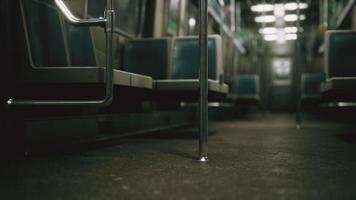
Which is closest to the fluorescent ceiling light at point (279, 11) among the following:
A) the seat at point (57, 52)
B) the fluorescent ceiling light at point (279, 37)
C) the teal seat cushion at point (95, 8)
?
the fluorescent ceiling light at point (279, 37)

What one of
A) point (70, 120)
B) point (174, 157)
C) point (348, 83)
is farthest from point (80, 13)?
point (348, 83)

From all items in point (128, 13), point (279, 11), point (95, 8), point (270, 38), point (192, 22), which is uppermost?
point (279, 11)

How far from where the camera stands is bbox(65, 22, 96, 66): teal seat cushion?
9.73ft

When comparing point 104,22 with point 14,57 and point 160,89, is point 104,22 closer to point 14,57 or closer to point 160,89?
point 14,57

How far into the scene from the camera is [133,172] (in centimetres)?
178

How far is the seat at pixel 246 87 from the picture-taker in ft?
27.8

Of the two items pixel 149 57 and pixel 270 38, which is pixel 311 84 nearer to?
pixel 149 57

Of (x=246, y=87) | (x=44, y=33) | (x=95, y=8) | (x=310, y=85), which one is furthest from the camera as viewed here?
(x=246, y=87)

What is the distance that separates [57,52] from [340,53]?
2463mm

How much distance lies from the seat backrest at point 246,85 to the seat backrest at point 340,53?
4988 millimetres

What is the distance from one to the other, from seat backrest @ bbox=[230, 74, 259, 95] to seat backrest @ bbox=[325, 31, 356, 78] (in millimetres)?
4988

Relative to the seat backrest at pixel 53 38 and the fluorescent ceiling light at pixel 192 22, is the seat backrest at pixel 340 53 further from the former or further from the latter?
the fluorescent ceiling light at pixel 192 22

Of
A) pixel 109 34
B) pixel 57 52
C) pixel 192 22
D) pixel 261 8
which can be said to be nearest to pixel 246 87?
→ pixel 192 22

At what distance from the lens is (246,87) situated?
29.0 feet
